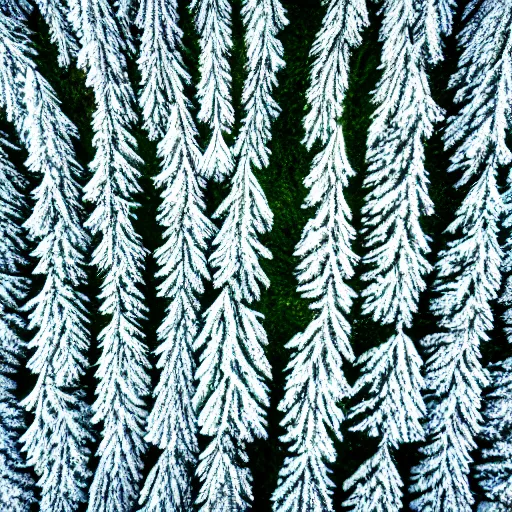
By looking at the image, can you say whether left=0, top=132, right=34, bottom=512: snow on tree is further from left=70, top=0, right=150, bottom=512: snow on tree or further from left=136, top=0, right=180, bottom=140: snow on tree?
left=136, top=0, right=180, bottom=140: snow on tree

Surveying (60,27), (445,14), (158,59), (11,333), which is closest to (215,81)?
(158,59)

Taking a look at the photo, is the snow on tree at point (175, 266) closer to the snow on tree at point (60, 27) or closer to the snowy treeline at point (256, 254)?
the snowy treeline at point (256, 254)

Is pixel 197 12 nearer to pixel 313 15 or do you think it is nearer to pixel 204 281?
pixel 313 15

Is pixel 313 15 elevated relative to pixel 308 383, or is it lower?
elevated

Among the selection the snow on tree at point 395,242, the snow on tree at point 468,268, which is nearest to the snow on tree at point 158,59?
the snow on tree at point 395,242

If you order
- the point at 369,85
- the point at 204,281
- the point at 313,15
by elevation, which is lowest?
the point at 204,281

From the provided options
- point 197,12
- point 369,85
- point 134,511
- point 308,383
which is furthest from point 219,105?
point 134,511

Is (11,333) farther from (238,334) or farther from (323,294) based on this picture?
(323,294)

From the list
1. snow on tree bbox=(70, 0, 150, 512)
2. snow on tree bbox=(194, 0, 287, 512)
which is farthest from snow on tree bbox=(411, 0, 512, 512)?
snow on tree bbox=(70, 0, 150, 512)
